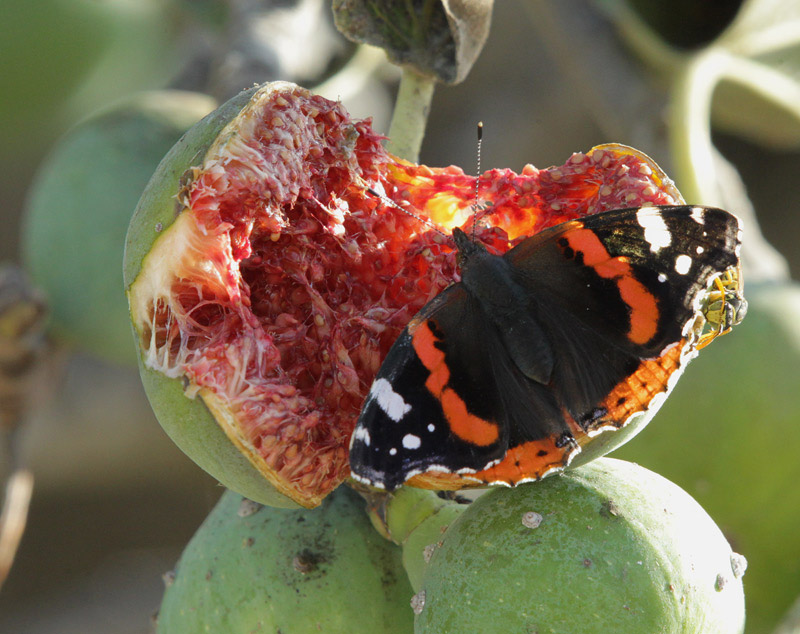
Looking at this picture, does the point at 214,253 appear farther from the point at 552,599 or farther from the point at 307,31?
the point at 307,31

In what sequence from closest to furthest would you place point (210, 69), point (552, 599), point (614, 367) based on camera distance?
point (552, 599), point (614, 367), point (210, 69)

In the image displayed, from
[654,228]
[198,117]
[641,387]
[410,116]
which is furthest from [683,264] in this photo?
[198,117]

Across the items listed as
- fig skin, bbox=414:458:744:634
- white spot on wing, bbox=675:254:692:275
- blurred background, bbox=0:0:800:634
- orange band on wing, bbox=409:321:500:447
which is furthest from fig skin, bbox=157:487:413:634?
blurred background, bbox=0:0:800:634

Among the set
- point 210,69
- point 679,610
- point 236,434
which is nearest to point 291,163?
point 236,434

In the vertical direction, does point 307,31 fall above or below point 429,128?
above

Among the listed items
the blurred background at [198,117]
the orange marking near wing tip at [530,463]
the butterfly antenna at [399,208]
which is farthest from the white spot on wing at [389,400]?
the blurred background at [198,117]

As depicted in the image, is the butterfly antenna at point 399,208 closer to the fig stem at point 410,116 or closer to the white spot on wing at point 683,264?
the fig stem at point 410,116

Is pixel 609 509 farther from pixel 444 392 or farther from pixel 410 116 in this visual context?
pixel 410 116
